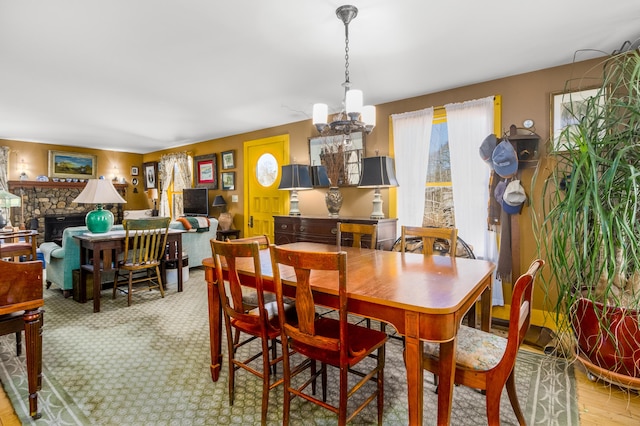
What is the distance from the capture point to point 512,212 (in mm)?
3129

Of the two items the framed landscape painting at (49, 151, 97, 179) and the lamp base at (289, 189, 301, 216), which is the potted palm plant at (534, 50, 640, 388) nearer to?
the lamp base at (289, 189, 301, 216)

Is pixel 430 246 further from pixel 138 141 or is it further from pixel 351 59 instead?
pixel 138 141

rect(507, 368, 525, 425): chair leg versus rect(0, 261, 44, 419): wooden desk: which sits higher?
rect(0, 261, 44, 419): wooden desk

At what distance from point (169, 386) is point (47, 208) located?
23.1 feet

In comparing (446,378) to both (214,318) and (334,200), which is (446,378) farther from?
(334,200)

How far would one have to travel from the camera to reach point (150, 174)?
8.02 meters

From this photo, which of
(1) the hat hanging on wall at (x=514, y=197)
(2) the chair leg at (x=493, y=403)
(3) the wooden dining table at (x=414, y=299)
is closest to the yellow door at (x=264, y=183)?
(1) the hat hanging on wall at (x=514, y=197)

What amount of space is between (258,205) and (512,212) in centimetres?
377

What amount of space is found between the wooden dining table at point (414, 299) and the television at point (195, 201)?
451 centimetres

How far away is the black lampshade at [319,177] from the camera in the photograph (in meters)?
4.59

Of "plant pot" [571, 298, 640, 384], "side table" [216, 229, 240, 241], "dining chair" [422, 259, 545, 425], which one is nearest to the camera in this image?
"dining chair" [422, 259, 545, 425]

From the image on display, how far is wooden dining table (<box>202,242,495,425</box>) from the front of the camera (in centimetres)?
130

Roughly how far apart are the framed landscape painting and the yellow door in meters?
4.33

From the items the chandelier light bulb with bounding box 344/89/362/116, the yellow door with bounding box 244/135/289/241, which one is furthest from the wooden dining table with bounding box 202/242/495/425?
the yellow door with bounding box 244/135/289/241
